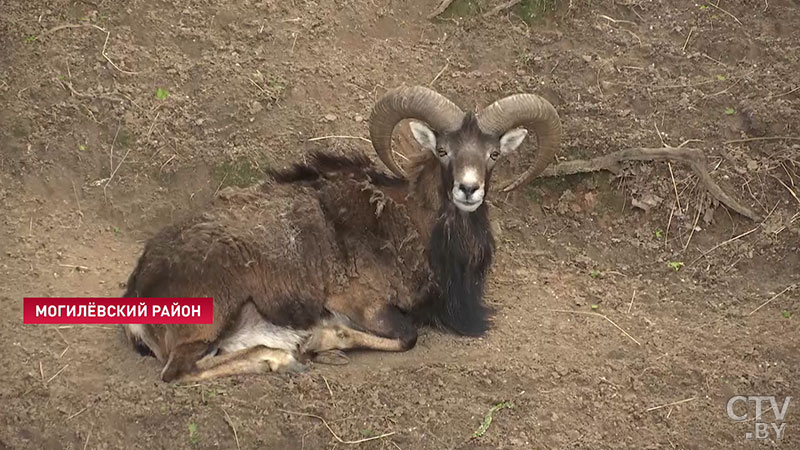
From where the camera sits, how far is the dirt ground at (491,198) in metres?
6.76

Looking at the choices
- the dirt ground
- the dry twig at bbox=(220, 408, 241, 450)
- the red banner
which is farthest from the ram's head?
the dry twig at bbox=(220, 408, 241, 450)

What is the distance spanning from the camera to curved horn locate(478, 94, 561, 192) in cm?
740

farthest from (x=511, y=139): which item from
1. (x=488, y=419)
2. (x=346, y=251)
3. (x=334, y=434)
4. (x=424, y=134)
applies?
(x=334, y=434)

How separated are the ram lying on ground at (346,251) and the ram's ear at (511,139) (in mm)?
15

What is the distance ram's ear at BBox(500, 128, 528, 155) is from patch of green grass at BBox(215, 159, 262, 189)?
354 cm

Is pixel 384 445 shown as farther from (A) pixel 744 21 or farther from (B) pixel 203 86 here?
(A) pixel 744 21

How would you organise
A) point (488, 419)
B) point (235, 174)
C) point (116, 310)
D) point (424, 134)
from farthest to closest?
point (235, 174) < point (116, 310) < point (424, 134) < point (488, 419)

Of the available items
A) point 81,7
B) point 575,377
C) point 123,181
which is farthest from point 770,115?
point 81,7

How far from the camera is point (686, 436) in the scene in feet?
21.7

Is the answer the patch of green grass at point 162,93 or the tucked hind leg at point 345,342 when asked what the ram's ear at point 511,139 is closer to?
the tucked hind leg at point 345,342

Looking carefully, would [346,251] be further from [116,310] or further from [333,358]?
[116,310]

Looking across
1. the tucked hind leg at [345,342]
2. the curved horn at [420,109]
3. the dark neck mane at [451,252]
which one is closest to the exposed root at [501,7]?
the dark neck mane at [451,252]

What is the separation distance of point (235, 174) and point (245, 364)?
3162mm

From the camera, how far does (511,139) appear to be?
25.3 ft
